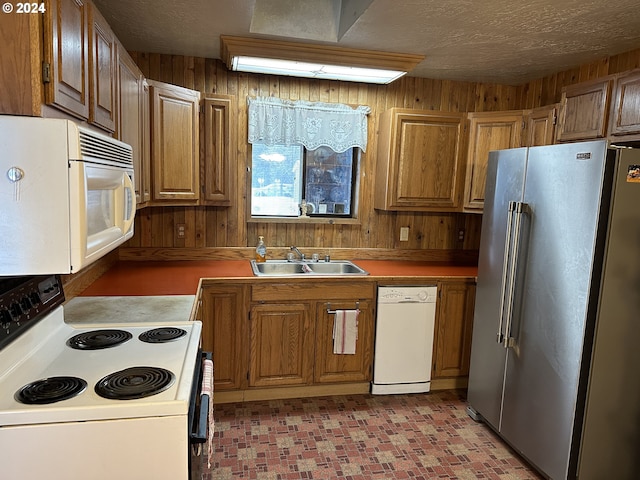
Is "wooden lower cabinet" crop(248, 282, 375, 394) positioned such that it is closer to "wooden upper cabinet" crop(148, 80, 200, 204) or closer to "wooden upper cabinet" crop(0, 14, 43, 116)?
"wooden upper cabinet" crop(148, 80, 200, 204)

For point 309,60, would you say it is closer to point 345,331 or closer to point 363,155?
point 363,155

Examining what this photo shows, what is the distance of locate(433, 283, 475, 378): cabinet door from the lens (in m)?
3.23

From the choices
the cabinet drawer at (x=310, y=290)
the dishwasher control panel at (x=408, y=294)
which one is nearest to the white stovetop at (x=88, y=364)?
the cabinet drawer at (x=310, y=290)

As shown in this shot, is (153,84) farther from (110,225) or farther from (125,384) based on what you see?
(125,384)

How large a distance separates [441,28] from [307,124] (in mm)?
1260

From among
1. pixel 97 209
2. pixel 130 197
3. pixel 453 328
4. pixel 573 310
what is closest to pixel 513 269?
pixel 573 310

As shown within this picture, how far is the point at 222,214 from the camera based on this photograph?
3.40 metres

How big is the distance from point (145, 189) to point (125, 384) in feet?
5.16

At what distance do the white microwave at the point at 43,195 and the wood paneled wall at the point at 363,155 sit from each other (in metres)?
2.19

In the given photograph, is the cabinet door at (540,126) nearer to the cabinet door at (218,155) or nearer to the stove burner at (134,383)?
the cabinet door at (218,155)

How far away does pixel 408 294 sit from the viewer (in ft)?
10.3

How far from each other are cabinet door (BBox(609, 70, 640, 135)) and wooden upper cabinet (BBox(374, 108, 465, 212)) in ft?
3.69

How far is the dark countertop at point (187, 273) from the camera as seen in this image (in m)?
2.44

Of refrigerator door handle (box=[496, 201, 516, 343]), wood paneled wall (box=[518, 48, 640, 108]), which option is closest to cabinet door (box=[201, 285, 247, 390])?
refrigerator door handle (box=[496, 201, 516, 343])
